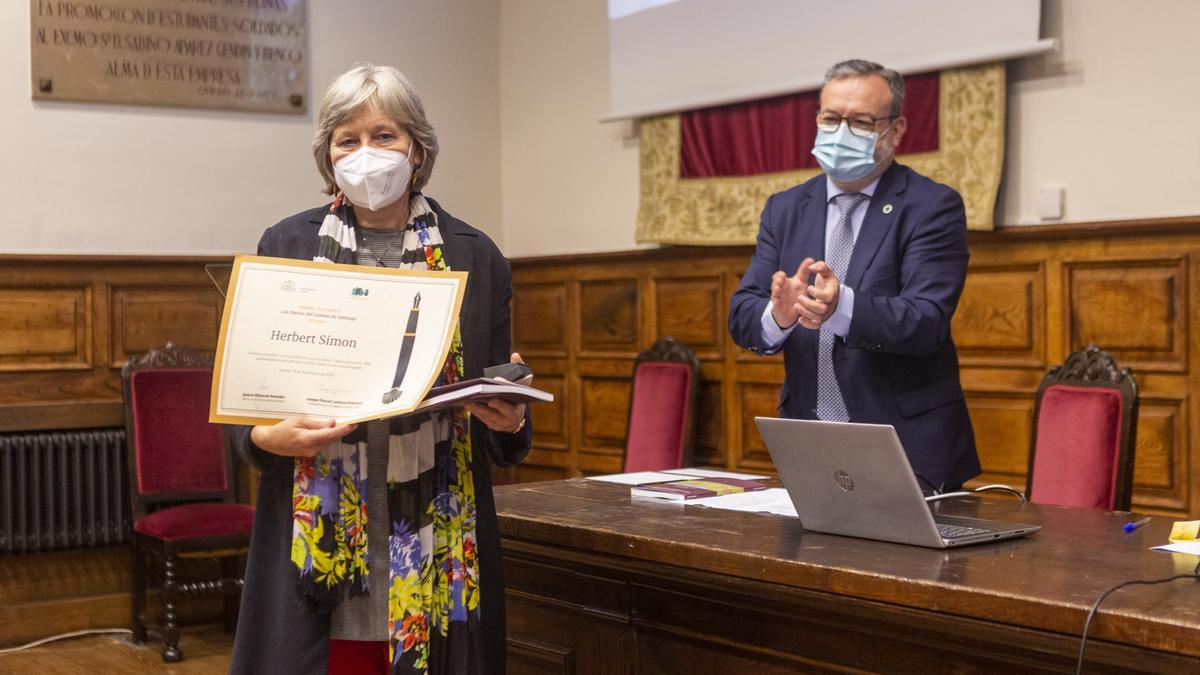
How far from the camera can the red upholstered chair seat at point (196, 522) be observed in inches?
192

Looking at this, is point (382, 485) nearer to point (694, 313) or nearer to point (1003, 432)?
point (1003, 432)

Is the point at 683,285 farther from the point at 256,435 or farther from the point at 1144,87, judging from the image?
the point at 256,435

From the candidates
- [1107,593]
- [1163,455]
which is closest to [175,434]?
[1163,455]

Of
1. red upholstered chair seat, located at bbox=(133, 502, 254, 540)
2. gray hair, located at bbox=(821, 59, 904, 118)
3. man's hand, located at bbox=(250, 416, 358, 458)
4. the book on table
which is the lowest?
red upholstered chair seat, located at bbox=(133, 502, 254, 540)

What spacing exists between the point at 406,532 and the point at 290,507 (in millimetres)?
181

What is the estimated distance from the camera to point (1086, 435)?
3.20 m

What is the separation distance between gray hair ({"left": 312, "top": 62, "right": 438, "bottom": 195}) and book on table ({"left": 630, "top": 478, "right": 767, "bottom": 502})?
95 centimetres

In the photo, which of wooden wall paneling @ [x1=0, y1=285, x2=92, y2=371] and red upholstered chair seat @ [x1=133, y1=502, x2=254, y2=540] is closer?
A: red upholstered chair seat @ [x1=133, y1=502, x2=254, y2=540]

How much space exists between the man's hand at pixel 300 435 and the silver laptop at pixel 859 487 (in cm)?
66

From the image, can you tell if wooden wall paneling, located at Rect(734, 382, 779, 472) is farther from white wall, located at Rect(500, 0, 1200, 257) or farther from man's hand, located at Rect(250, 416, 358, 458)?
man's hand, located at Rect(250, 416, 358, 458)

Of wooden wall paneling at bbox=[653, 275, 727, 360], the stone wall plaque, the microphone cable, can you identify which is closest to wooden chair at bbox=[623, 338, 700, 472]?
wooden wall paneling at bbox=[653, 275, 727, 360]

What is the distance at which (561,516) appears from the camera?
243 centimetres

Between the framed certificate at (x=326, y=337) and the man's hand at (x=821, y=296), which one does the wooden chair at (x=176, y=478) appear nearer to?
the man's hand at (x=821, y=296)

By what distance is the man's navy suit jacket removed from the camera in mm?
2570
